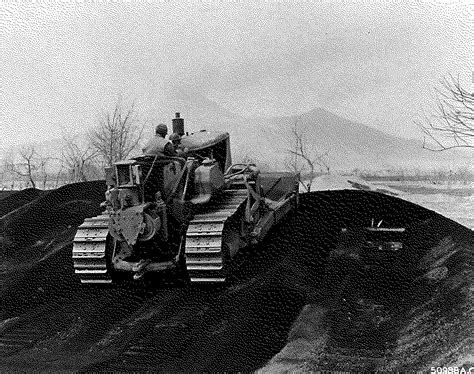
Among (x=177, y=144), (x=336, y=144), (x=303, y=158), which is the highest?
(x=177, y=144)

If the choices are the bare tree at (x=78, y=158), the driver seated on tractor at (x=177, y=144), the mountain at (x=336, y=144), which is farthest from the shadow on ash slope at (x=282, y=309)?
the bare tree at (x=78, y=158)

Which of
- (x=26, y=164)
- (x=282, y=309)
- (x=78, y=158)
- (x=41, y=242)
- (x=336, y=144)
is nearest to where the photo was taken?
(x=282, y=309)

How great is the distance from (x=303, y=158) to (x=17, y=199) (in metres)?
6.40

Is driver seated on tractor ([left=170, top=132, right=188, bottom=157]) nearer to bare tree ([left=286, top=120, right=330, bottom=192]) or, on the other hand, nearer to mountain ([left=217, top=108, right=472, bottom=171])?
mountain ([left=217, top=108, right=472, bottom=171])

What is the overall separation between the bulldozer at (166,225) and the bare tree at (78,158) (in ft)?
15.5

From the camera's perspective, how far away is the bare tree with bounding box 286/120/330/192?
9750 mm

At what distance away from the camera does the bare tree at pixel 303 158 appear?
9750mm

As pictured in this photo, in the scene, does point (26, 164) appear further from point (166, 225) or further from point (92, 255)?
point (166, 225)

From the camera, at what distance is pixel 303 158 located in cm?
1027

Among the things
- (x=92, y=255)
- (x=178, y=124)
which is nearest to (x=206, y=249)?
(x=92, y=255)

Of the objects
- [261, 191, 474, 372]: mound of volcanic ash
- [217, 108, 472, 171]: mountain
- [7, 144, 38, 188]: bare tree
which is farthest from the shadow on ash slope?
[7, 144, 38, 188]: bare tree

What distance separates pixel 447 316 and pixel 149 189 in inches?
148

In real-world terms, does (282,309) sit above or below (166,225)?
A: below

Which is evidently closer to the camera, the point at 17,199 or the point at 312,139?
the point at 312,139
